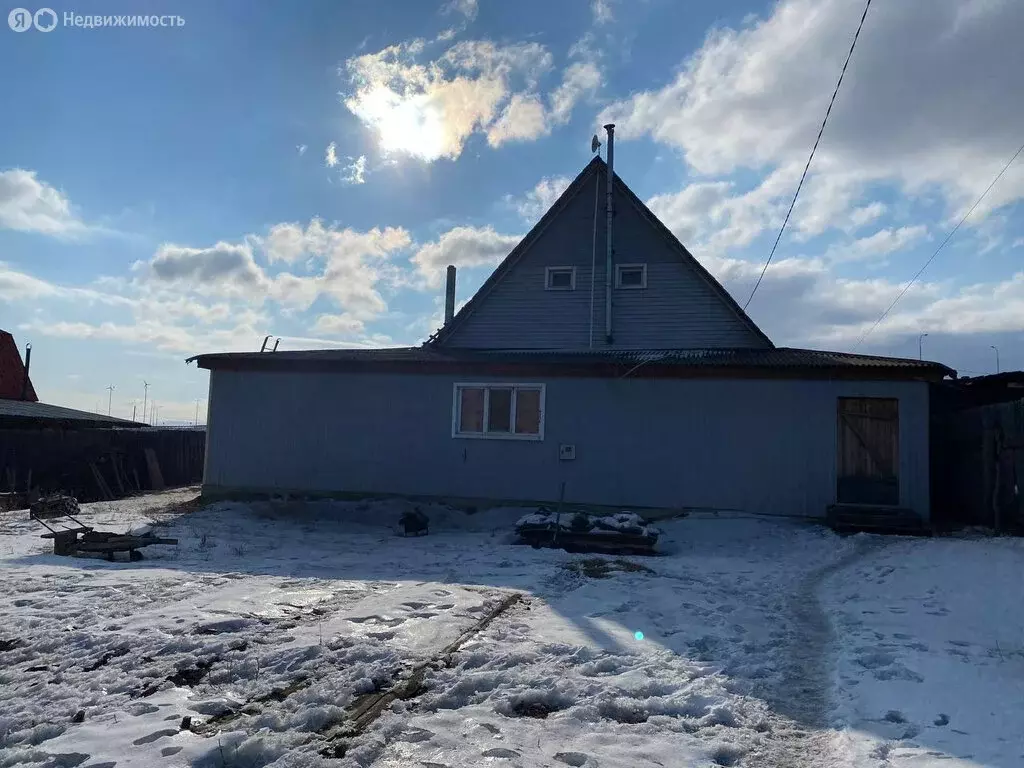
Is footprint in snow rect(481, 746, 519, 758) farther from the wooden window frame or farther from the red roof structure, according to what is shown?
the red roof structure

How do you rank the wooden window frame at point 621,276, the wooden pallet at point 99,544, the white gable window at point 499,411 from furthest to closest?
1. the wooden window frame at point 621,276
2. the white gable window at point 499,411
3. the wooden pallet at point 99,544

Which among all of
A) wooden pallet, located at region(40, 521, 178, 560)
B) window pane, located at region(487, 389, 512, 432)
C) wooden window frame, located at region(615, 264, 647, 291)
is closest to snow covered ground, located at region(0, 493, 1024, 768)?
wooden pallet, located at region(40, 521, 178, 560)

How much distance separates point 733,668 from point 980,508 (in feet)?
30.4

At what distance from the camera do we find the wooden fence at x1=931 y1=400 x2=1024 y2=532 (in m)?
10.9

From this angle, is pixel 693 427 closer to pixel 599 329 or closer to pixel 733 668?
pixel 599 329

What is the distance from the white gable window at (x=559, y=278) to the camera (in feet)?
58.1

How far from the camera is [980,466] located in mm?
12266

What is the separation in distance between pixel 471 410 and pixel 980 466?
8.96 meters

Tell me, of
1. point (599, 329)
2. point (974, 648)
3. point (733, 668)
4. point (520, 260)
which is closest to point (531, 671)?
point (733, 668)

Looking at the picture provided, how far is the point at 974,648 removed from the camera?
19.2 feet

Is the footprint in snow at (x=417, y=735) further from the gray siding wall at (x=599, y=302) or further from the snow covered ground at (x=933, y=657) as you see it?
the gray siding wall at (x=599, y=302)

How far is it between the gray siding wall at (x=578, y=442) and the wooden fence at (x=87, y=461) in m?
5.99

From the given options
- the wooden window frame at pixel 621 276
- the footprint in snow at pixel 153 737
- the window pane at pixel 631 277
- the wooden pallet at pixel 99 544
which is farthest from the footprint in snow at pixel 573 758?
the window pane at pixel 631 277

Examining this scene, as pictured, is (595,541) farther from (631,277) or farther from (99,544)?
(631,277)
